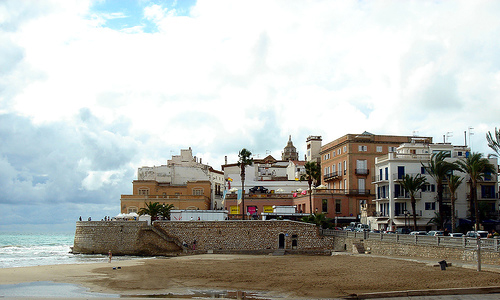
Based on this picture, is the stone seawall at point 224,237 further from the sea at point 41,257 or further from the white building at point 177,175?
the white building at point 177,175

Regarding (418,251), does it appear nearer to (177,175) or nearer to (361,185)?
(361,185)

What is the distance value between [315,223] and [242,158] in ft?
48.9

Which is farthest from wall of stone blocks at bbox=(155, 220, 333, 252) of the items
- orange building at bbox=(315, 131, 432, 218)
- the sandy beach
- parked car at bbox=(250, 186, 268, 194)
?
parked car at bbox=(250, 186, 268, 194)

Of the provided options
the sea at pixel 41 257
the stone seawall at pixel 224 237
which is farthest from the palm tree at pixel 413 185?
the sea at pixel 41 257

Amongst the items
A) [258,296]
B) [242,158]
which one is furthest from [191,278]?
[242,158]

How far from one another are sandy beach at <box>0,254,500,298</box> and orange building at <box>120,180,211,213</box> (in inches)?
1490

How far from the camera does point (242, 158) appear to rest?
73375 millimetres

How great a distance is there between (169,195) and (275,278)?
164ft

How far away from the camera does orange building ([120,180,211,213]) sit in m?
78.8

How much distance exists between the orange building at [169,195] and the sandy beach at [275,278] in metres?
37.8

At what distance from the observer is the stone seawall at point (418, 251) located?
3077 centimetres

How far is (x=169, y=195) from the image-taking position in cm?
7912

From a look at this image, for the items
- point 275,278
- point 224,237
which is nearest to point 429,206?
point 224,237

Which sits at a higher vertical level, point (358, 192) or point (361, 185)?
point (361, 185)
